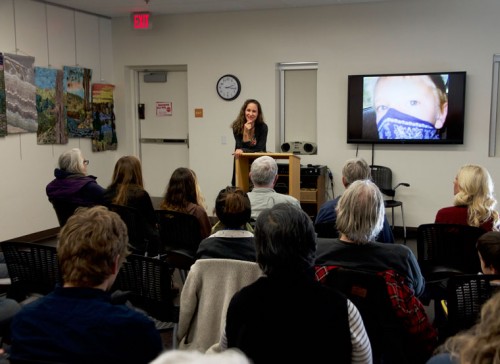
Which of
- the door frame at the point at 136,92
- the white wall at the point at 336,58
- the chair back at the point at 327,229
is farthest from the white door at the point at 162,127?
the chair back at the point at 327,229

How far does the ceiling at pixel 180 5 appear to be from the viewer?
22.0 feet

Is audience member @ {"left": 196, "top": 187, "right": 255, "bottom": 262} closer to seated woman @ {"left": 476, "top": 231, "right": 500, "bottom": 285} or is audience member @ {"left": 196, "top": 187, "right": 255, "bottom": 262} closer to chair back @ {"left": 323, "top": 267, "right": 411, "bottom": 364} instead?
chair back @ {"left": 323, "top": 267, "right": 411, "bottom": 364}

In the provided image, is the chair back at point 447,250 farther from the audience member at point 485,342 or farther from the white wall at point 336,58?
the white wall at point 336,58

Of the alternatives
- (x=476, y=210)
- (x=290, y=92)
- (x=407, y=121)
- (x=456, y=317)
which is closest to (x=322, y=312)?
(x=456, y=317)

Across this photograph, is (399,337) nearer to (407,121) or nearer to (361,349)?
(361,349)

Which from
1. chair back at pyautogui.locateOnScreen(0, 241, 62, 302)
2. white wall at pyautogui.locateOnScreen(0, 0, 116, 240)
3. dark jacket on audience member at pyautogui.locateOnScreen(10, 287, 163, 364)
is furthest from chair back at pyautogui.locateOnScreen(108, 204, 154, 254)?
white wall at pyautogui.locateOnScreen(0, 0, 116, 240)

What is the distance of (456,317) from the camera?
7.66ft

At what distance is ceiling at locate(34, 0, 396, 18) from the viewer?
6.71m

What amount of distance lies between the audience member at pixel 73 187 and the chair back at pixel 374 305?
8.37 feet

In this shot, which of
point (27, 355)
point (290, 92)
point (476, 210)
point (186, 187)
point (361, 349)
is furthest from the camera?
point (290, 92)

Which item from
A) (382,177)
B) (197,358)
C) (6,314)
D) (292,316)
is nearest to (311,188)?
(382,177)

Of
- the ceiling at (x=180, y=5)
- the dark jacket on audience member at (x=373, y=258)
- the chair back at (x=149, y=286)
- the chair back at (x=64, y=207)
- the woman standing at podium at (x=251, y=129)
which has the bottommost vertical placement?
the chair back at (x=149, y=286)

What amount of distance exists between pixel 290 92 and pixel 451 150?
86.7 inches

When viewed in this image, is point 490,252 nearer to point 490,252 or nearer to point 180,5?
point 490,252
